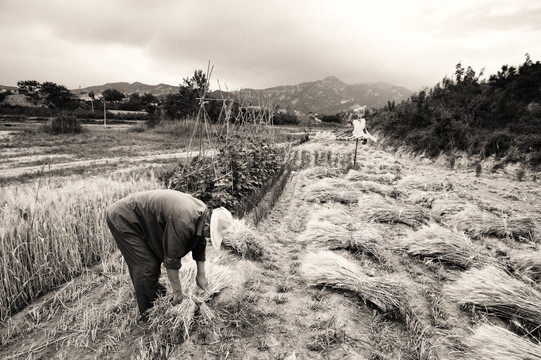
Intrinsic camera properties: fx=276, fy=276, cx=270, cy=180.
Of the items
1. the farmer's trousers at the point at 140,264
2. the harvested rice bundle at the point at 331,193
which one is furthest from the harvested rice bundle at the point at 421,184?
the farmer's trousers at the point at 140,264

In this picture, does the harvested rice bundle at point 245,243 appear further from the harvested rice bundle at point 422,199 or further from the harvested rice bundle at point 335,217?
the harvested rice bundle at point 422,199

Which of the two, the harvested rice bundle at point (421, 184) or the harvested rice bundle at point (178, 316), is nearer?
the harvested rice bundle at point (178, 316)

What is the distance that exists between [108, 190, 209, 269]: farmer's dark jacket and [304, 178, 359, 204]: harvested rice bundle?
3.86 m

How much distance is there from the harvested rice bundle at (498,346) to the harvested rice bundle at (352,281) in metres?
0.59

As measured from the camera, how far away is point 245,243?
3.73 metres

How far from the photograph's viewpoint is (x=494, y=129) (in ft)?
29.7

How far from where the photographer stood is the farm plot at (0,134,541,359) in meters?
2.19

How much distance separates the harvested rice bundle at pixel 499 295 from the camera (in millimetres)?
2330

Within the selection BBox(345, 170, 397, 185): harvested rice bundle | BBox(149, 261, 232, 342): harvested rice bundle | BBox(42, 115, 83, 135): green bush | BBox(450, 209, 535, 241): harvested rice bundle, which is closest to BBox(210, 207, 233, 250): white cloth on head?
BBox(149, 261, 232, 342): harvested rice bundle

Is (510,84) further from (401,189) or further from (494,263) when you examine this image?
(494,263)

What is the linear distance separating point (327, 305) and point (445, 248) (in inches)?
71.5

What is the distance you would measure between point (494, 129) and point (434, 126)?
6.89 feet

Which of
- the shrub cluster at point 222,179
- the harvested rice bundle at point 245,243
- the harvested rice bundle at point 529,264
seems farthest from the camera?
the shrub cluster at point 222,179

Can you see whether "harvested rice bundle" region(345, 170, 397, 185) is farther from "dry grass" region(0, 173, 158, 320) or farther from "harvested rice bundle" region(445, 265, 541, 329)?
"dry grass" region(0, 173, 158, 320)
